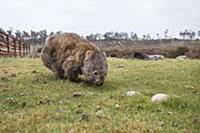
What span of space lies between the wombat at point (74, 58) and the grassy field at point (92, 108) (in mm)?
Answer: 295

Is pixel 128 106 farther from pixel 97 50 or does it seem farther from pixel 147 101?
pixel 97 50

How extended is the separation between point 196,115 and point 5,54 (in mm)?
18397

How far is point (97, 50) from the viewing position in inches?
438

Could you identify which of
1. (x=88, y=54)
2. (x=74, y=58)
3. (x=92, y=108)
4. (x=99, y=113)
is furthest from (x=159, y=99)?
(x=74, y=58)

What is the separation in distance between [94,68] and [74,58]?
0.81 metres

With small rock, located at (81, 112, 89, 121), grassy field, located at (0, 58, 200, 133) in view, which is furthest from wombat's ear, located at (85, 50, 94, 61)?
small rock, located at (81, 112, 89, 121)

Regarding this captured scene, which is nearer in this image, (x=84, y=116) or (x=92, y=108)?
(x=84, y=116)

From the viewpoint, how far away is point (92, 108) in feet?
25.1

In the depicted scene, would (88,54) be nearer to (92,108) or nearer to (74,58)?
(74,58)

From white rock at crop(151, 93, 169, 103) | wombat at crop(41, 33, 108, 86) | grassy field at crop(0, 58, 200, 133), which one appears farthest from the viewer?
wombat at crop(41, 33, 108, 86)

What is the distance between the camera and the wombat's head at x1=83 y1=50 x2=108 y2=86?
1062 cm

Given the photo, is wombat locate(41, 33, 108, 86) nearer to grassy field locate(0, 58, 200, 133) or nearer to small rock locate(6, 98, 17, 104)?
grassy field locate(0, 58, 200, 133)

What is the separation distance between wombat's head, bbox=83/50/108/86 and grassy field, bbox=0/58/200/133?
21cm

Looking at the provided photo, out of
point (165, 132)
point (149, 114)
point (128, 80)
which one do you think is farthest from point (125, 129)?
point (128, 80)
